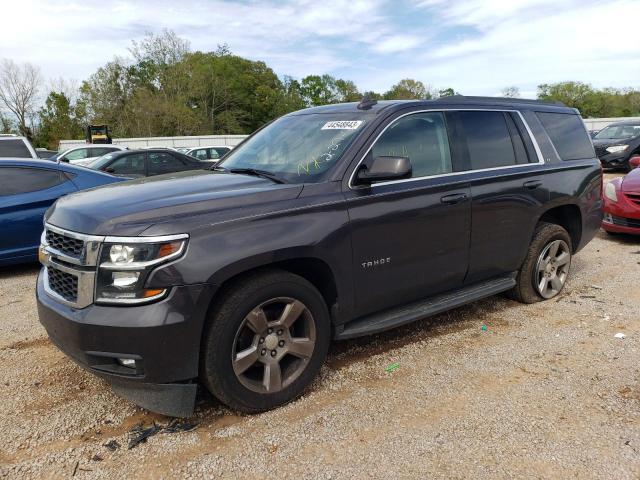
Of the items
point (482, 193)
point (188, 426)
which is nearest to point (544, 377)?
point (482, 193)

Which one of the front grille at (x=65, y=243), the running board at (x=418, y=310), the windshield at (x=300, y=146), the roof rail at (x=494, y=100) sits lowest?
the running board at (x=418, y=310)

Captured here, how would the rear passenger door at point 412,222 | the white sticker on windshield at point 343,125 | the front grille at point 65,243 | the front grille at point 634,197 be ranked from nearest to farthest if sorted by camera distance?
the front grille at point 65,243, the rear passenger door at point 412,222, the white sticker on windshield at point 343,125, the front grille at point 634,197

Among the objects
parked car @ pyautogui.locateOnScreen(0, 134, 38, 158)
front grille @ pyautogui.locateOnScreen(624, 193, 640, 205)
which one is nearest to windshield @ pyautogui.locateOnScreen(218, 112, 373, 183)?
front grille @ pyautogui.locateOnScreen(624, 193, 640, 205)

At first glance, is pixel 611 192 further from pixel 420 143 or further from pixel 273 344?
pixel 273 344

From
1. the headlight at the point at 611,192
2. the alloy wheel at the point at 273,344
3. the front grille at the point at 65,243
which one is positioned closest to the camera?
the front grille at the point at 65,243

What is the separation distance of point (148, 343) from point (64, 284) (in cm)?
69

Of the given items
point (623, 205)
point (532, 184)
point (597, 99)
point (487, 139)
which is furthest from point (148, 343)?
point (597, 99)

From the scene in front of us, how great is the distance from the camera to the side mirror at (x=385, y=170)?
3193 millimetres

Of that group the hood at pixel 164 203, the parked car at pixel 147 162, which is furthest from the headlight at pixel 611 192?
the parked car at pixel 147 162

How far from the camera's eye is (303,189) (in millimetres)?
3145

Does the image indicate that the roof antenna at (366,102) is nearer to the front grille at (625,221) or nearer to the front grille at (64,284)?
the front grille at (64,284)

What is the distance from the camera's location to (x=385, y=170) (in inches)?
126

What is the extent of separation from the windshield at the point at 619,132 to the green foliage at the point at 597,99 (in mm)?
75229

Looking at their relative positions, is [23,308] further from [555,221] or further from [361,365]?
[555,221]
